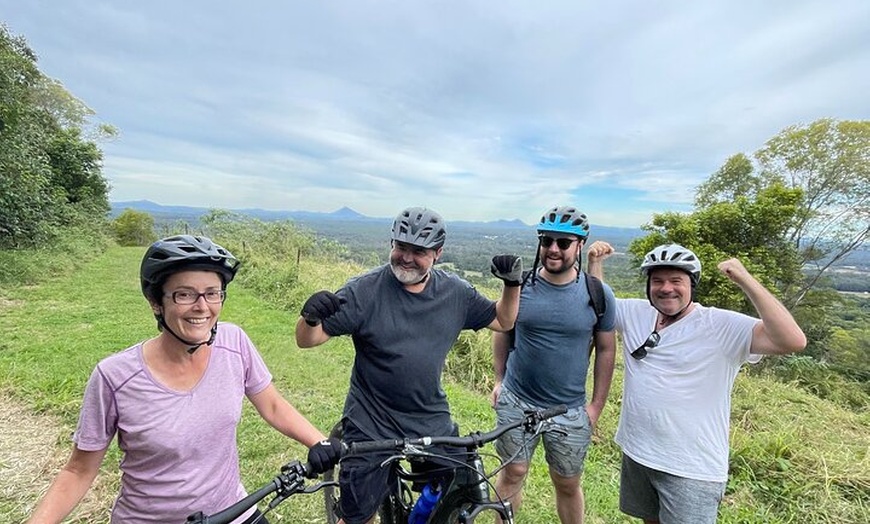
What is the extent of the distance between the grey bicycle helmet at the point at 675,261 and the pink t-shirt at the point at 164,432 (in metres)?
2.25

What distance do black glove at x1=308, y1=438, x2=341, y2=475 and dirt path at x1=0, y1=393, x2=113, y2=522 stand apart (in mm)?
2814

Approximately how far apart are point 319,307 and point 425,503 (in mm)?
1209

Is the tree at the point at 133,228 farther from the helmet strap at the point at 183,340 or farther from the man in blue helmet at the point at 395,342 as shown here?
the helmet strap at the point at 183,340

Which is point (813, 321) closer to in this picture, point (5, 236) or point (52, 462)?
point (52, 462)

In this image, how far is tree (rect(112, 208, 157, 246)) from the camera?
32375 millimetres

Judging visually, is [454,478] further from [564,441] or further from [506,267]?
[506,267]

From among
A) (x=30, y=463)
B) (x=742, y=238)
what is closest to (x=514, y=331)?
(x=30, y=463)

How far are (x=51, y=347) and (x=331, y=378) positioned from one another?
4600 mm

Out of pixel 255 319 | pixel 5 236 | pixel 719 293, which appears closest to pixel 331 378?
pixel 255 319

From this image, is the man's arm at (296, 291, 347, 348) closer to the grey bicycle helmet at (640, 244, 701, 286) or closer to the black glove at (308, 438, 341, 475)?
the black glove at (308, 438, 341, 475)

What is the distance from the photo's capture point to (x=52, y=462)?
375 cm

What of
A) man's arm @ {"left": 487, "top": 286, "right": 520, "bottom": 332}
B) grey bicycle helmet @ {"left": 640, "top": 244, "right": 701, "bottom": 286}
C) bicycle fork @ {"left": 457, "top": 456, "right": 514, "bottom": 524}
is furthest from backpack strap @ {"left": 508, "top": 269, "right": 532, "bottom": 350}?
bicycle fork @ {"left": 457, "top": 456, "right": 514, "bottom": 524}

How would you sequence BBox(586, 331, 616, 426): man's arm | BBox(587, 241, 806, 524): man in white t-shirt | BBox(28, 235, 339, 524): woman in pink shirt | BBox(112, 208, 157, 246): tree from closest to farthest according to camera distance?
BBox(28, 235, 339, 524): woman in pink shirt < BBox(587, 241, 806, 524): man in white t-shirt < BBox(586, 331, 616, 426): man's arm < BBox(112, 208, 157, 246): tree

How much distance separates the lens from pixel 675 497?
230 cm
